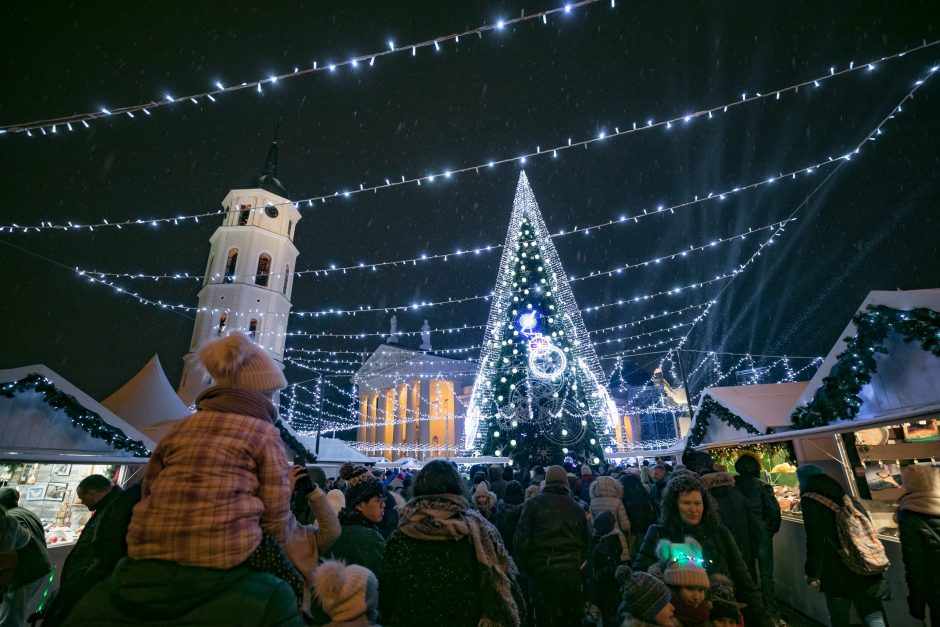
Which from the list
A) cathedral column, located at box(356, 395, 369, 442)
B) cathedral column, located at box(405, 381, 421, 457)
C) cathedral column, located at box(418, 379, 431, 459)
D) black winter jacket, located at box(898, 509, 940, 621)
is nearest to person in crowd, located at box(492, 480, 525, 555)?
black winter jacket, located at box(898, 509, 940, 621)

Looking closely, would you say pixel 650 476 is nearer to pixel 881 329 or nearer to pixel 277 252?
pixel 881 329

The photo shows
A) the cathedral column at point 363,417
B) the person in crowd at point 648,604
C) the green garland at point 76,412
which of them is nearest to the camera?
the person in crowd at point 648,604

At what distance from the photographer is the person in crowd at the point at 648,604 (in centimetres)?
236

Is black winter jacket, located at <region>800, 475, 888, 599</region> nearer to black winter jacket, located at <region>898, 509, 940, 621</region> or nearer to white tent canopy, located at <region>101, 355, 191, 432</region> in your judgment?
black winter jacket, located at <region>898, 509, 940, 621</region>

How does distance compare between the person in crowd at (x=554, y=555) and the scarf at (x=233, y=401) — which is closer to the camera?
the scarf at (x=233, y=401)

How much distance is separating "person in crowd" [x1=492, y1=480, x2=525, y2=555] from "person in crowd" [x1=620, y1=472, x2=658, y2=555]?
1.28 metres

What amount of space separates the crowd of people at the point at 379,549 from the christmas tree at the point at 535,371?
33.1ft

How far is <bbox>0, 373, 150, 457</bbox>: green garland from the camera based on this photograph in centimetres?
729

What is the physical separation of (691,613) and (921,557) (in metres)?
2.25

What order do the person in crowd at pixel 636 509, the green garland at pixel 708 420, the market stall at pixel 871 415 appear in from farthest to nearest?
the green garland at pixel 708 420
the market stall at pixel 871 415
the person in crowd at pixel 636 509

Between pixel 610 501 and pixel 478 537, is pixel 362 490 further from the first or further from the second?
pixel 610 501

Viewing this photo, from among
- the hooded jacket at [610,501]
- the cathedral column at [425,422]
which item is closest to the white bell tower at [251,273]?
the cathedral column at [425,422]

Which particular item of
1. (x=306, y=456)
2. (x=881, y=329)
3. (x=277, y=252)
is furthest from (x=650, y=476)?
(x=277, y=252)

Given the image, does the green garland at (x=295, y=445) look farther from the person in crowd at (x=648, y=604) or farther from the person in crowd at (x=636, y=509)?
the person in crowd at (x=648, y=604)
